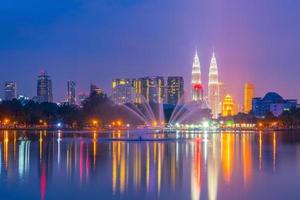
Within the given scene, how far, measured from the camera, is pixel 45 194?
24.6 meters

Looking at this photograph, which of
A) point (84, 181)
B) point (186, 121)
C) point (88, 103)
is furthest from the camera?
point (186, 121)

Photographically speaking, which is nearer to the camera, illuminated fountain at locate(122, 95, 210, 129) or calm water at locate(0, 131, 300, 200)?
calm water at locate(0, 131, 300, 200)

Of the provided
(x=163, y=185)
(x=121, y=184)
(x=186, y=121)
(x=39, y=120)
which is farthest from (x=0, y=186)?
(x=186, y=121)

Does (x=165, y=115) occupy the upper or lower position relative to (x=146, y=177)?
lower

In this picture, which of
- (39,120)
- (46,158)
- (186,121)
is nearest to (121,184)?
(46,158)

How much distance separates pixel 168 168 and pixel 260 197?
1102cm

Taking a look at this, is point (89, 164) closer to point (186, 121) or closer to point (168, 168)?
point (168, 168)

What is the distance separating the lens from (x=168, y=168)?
34.8 metres

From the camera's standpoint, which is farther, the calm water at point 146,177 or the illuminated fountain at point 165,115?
the illuminated fountain at point 165,115

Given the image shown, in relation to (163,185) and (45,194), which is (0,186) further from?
(163,185)

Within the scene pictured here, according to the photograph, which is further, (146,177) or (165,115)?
(165,115)

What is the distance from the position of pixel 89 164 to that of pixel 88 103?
116 m

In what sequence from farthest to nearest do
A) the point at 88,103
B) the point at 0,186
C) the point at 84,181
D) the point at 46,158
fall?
1. the point at 88,103
2. the point at 46,158
3. the point at 84,181
4. the point at 0,186

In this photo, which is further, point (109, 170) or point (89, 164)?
point (89, 164)
